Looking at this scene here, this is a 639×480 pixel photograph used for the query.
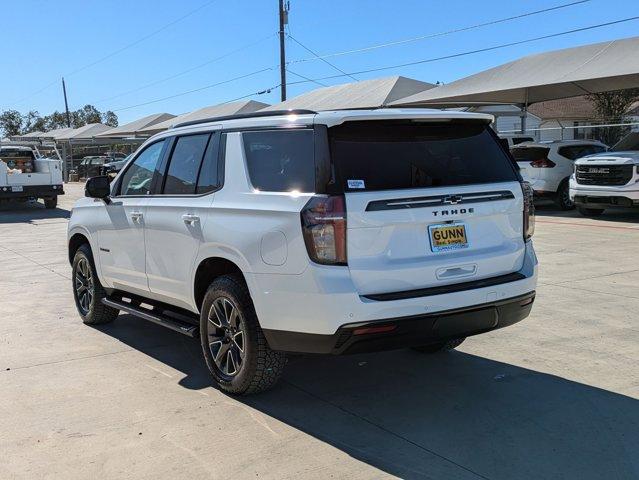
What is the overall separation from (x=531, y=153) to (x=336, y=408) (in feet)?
46.8

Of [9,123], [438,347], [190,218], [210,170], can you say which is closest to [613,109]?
[438,347]

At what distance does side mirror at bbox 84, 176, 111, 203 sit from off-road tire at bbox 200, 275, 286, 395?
195 cm

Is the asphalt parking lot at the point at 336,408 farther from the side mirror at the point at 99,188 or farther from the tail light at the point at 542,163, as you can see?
the tail light at the point at 542,163

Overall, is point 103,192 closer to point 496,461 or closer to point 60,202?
point 496,461

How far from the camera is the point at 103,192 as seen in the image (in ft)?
19.3

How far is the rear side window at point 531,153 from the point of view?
16.9 m

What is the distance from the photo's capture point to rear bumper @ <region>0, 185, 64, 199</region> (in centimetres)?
2038

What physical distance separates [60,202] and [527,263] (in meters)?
24.6

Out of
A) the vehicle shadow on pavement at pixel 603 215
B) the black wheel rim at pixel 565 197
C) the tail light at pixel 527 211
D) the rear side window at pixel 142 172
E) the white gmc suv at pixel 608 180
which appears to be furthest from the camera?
Answer: the black wheel rim at pixel 565 197

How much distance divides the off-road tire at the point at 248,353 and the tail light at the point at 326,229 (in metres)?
0.74

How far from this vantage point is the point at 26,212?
2186 centimetres

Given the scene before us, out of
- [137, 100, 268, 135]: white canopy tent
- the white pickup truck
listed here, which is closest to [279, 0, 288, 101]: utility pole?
[137, 100, 268, 135]: white canopy tent

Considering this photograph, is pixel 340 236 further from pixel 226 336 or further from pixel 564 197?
pixel 564 197

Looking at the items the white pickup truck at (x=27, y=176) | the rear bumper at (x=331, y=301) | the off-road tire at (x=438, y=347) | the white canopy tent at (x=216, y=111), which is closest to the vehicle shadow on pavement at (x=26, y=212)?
the white pickup truck at (x=27, y=176)
